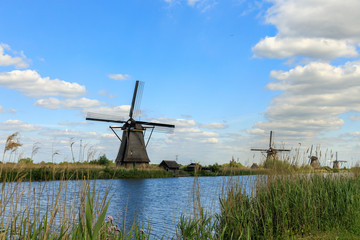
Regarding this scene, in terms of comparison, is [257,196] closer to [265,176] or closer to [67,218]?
[265,176]

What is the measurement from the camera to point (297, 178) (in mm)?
8062

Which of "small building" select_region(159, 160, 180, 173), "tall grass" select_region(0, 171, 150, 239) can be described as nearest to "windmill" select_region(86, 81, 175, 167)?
"small building" select_region(159, 160, 180, 173)

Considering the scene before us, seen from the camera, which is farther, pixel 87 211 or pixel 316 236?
pixel 316 236

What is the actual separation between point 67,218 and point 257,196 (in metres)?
4.63

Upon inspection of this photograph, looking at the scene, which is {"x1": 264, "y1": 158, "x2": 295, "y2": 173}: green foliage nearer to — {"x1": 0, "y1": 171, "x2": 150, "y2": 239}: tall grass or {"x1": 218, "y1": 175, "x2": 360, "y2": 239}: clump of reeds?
{"x1": 218, "y1": 175, "x2": 360, "y2": 239}: clump of reeds

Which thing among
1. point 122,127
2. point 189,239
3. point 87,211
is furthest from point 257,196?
point 122,127

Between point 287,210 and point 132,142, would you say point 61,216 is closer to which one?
point 287,210

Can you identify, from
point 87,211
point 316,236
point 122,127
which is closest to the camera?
point 87,211

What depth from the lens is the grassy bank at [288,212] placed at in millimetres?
6398

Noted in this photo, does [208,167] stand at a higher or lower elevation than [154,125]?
lower

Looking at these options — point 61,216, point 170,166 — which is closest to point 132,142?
point 170,166

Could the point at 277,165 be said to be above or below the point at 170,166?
above

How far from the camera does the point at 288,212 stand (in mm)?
6766

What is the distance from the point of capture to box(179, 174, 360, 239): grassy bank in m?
6.40
